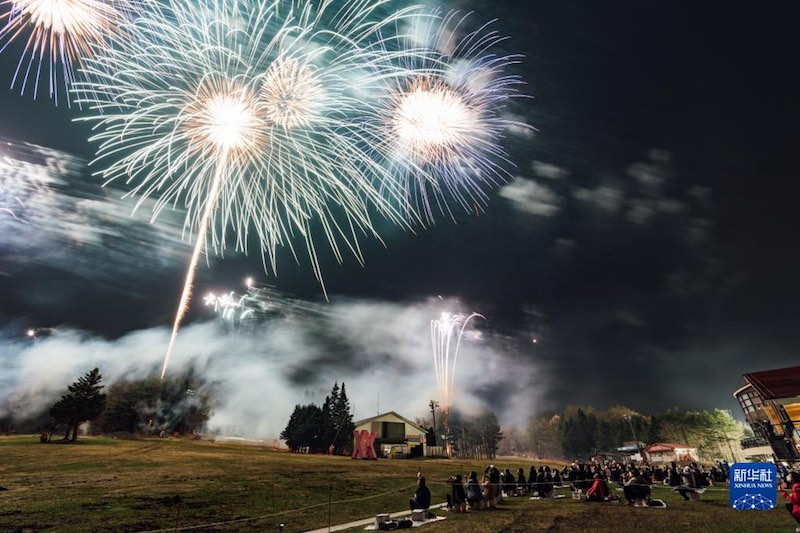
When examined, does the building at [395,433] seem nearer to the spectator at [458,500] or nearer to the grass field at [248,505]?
the grass field at [248,505]

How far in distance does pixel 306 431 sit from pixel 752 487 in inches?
3455

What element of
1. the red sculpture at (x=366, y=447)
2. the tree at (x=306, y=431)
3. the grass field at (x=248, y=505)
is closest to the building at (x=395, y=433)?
the red sculpture at (x=366, y=447)

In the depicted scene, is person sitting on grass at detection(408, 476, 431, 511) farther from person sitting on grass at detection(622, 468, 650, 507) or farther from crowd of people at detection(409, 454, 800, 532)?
person sitting on grass at detection(622, 468, 650, 507)

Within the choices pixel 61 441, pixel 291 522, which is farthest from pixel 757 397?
pixel 61 441

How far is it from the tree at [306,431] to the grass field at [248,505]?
190ft

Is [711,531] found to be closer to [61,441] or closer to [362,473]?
[362,473]

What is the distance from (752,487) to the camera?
16859 mm

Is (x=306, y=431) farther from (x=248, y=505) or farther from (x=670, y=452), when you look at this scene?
(x=670, y=452)

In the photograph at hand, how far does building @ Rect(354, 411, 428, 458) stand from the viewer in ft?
232

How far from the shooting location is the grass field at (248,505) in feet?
51.0

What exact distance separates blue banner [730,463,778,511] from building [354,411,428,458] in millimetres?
58212

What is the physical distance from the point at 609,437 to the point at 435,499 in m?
147

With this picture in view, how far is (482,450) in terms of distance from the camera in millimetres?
150625

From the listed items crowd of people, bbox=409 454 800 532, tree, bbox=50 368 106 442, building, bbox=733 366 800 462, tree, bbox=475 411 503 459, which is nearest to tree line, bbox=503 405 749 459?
tree, bbox=475 411 503 459
